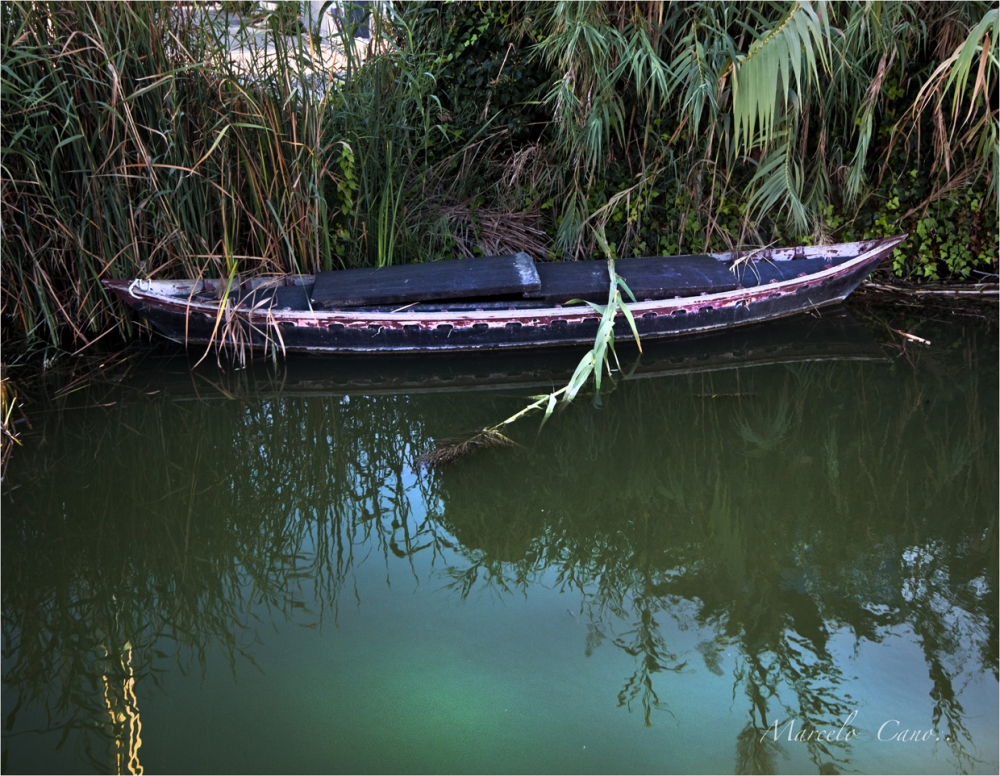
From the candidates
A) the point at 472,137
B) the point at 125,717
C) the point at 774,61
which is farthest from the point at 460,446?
the point at 472,137

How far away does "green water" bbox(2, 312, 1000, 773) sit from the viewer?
5.62 feet

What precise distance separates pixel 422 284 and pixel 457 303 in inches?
7.1

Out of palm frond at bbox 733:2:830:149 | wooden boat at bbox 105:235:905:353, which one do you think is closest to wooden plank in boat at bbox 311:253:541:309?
wooden boat at bbox 105:235:905:353

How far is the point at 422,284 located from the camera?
3729 mm

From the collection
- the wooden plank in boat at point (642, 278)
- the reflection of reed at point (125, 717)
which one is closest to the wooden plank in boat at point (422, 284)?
the wooden plank in boat at point (642, 278)

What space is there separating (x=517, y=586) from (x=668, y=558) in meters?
0.43

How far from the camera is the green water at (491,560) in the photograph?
67.5 inches

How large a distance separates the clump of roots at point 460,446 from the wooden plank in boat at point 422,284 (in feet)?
3.01

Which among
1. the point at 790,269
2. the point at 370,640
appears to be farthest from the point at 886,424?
the point at 370,640

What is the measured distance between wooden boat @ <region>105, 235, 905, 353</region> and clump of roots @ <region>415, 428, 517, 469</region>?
34.2 inches

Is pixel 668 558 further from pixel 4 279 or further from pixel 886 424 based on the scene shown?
pixel 4 279

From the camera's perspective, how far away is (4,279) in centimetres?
353

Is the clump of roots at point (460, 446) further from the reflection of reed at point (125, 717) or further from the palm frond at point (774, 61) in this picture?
the palm frond at point (774, 61)

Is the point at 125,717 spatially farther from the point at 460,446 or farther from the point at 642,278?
the point at 642,278
